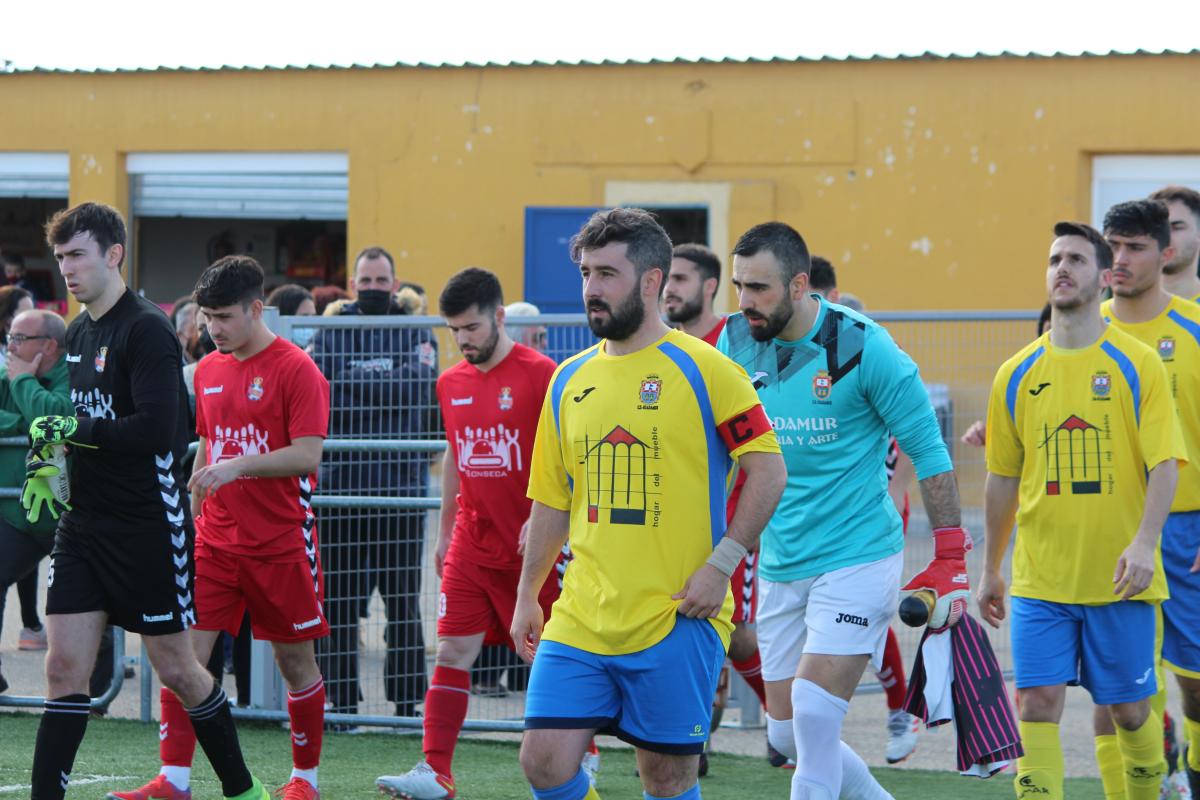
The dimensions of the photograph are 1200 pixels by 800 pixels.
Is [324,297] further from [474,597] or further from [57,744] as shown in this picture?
[57,744]

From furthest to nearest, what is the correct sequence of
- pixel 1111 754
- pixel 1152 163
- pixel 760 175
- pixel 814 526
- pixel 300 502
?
pixel 760 175 → pixel 1152 163 → pixel 300 502 → pixel 1111 754 → pixel 814 526

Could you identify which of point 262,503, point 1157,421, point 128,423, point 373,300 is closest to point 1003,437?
point 1157,421

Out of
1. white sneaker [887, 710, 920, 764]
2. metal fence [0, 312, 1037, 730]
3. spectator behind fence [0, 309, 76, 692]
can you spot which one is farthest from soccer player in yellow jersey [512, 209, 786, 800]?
spectator behind fence [0, 309, 76, 692]

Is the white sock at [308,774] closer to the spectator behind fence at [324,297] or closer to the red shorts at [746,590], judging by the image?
the red shorts at [746,590]

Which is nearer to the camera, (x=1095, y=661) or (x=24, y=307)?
(x=1095, y=661)

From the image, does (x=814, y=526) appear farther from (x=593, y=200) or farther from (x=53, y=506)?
(x=593, y=200)

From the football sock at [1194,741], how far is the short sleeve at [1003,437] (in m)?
1.32

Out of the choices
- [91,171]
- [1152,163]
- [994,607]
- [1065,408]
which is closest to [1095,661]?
[994,607]

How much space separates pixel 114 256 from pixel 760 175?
12.4 m

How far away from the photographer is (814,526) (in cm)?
576

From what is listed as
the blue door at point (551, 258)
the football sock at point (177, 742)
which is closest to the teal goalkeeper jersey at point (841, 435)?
the football sock at point (177, 742)

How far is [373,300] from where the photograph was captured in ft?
31.9

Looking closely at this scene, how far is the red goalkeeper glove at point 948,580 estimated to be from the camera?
5547 mm

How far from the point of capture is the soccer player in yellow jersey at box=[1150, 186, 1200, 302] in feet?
22.5
